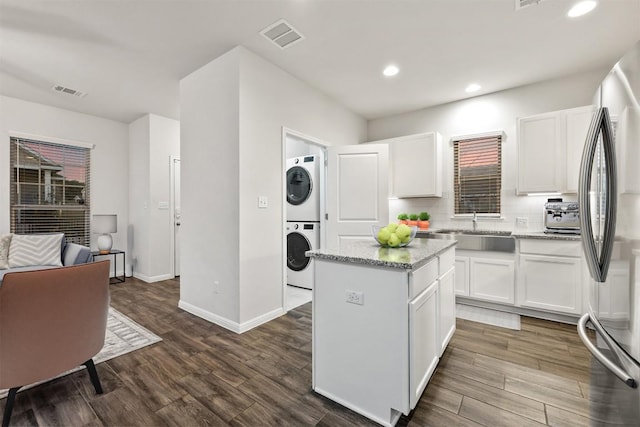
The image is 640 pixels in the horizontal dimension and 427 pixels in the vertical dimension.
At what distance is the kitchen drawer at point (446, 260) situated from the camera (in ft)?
6.60

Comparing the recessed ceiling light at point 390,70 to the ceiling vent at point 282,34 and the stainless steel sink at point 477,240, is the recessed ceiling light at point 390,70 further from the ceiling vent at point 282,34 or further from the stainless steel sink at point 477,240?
the stainless steel sink at point 477,240

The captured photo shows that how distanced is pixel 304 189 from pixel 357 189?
858mm

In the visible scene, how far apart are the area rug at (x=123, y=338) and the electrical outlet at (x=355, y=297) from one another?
1.95 meters

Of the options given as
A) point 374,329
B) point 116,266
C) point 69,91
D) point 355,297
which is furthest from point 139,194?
point 374,329

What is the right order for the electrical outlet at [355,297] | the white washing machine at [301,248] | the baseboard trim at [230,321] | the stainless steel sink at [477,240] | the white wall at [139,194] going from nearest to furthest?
the electrical outlet at [355,297] < the baseboard trim at [230,321] < the stainless steel sink at [477,240] < the white washing machine at [301,248] < the white wall at [139,194]

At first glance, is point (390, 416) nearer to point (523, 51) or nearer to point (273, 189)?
point (273, 189)

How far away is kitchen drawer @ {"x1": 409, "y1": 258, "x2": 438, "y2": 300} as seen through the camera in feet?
4.81

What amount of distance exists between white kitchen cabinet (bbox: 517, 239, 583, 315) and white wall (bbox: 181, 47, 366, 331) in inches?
104

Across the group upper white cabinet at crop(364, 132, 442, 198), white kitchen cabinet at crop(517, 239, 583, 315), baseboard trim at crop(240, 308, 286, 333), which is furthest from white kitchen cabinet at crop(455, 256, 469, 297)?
baseboard trim at crop(240, 308, 286, 333)

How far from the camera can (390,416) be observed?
4.87 ft

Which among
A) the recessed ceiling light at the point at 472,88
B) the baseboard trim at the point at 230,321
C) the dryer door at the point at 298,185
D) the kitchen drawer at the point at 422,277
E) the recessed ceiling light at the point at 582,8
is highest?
the recessed ceiling light at the point at 582,8

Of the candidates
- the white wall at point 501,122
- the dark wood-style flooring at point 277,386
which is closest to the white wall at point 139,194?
the dark wood-style flooring at point 277,386

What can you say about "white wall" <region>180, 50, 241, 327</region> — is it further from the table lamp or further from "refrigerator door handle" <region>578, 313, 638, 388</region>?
"refrigerator door handle" <region>578, 313, 638, 388</region>

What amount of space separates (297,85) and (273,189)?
1.32m
